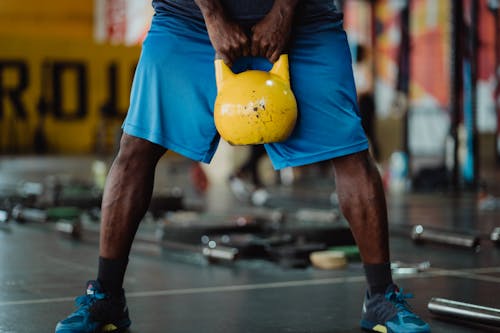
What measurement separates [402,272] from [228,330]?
3.83 feet

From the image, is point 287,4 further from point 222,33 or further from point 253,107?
point 253,107

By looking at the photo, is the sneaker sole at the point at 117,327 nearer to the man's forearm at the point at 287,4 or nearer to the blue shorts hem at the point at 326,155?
the blue shorts hem at the point at 326,155

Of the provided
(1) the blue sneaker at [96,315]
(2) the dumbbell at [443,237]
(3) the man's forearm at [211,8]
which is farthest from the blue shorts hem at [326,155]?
(2) the dumbbell at [443,237]

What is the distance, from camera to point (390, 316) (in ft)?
6.75

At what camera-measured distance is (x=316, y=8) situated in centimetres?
216

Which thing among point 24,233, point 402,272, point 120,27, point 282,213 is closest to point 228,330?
point 402,272

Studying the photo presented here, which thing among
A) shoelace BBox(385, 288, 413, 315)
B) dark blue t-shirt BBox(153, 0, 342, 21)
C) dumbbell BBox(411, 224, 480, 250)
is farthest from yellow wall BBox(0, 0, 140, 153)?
shoelace BBox(385, 288, 413, 315)

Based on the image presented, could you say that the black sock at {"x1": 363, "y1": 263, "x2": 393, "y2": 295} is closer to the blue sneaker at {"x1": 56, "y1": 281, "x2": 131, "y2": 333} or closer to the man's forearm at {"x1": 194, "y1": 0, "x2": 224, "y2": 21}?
the blue sneaker at {"x1": 56, "y1": 281, "x2": 131, "y2": 333}

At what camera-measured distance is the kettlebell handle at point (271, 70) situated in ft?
6.81

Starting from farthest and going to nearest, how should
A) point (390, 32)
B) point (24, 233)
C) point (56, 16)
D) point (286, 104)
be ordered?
point (56, 16), point (390, 32), point (24, 233), point (286, 104)

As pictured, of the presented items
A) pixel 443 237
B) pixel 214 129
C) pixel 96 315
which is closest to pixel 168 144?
pixel 214 129

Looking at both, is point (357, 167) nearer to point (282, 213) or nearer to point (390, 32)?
point (282, 213)

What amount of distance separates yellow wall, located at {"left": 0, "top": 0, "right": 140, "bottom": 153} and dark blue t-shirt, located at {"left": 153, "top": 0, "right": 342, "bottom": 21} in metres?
14.2

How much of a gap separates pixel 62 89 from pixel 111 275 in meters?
15.2
